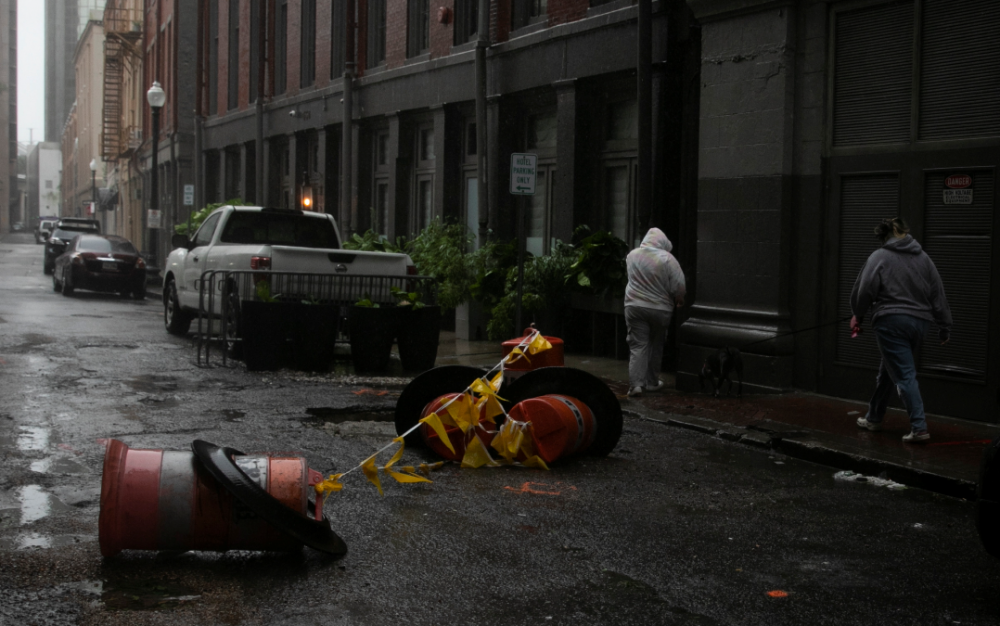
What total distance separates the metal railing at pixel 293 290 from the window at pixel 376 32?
10.5m

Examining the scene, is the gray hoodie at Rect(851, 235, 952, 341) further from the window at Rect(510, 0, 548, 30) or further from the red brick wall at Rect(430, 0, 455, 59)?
the red brick wall at Rect(430, 0, 455, 59)

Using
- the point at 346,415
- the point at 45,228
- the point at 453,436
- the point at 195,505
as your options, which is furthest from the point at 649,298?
the point at 45,228

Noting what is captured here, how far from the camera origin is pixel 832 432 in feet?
30.7

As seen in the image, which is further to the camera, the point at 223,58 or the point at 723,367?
the point at 223,58

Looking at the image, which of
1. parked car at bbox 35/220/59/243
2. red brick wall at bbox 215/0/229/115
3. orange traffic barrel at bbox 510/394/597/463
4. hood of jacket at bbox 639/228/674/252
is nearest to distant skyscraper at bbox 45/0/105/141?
parked car at bbox 35/220/59/243

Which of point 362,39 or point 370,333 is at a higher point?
point 362,39

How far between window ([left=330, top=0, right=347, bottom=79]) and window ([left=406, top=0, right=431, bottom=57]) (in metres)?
3.62

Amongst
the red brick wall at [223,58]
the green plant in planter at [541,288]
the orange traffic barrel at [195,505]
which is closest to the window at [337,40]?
the red brick wall at [223,58]

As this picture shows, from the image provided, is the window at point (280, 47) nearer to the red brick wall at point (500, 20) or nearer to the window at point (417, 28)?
the window at point (417, 28)

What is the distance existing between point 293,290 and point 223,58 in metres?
22.7

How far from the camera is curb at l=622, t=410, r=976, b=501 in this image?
7543 mm

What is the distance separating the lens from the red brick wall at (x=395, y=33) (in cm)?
2181

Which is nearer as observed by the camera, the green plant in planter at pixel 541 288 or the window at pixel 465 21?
the green plant in planter at pixel 541 288

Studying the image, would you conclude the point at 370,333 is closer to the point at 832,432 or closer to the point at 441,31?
the point at 832,432
